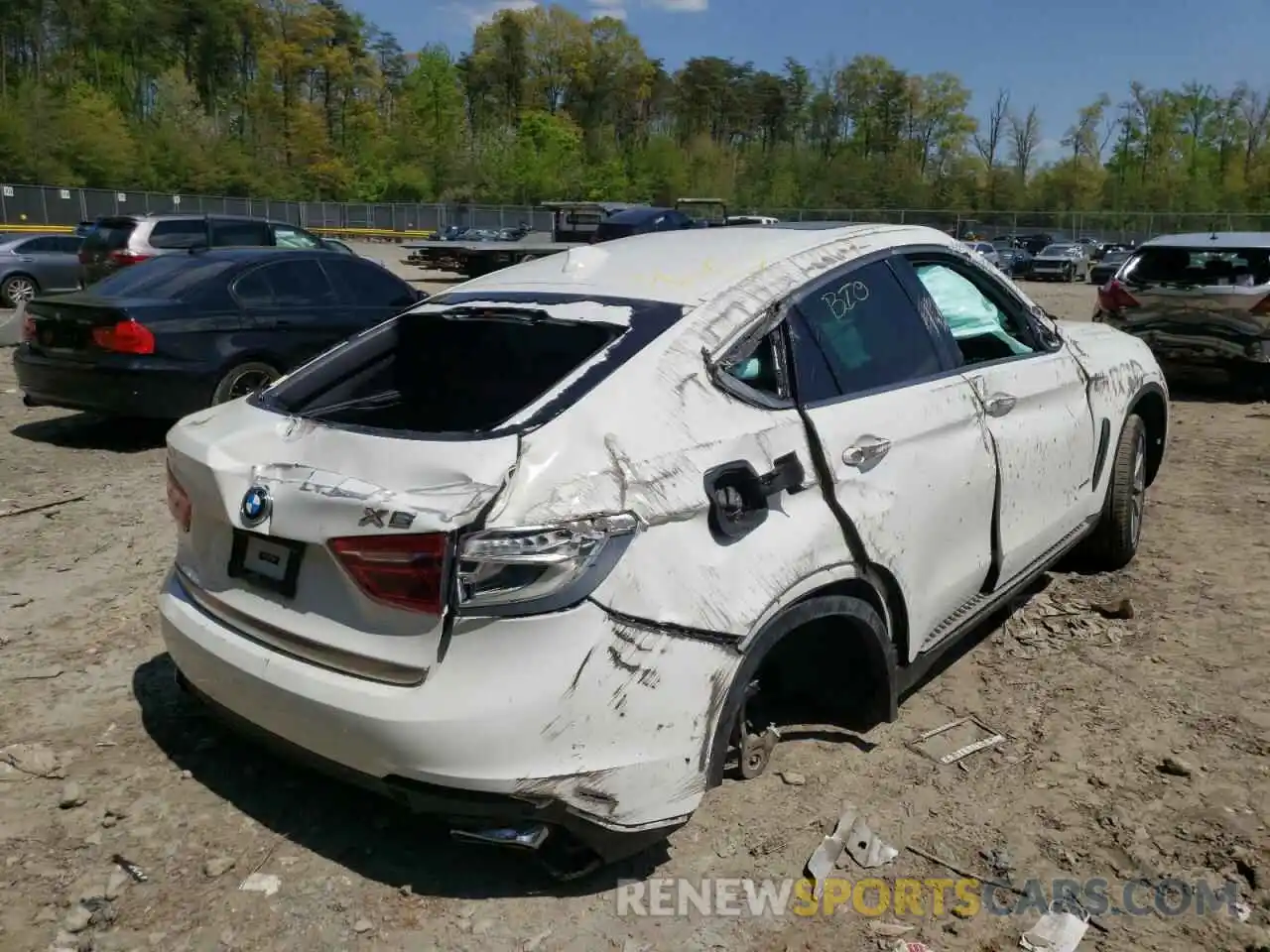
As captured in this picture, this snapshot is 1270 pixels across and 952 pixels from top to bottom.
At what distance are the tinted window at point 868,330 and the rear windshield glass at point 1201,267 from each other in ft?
25.2

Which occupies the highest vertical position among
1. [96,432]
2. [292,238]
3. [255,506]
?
[292,238]

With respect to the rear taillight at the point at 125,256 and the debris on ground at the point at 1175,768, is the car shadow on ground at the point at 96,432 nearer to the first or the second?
the rear taillight at the point at 125,256

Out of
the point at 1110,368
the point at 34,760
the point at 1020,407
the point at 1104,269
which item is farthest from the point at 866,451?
the point at 1104,269

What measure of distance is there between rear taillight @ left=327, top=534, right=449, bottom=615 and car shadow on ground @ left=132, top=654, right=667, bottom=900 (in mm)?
764

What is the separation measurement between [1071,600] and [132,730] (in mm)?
3909

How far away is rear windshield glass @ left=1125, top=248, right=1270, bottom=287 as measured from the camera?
9.67 metres

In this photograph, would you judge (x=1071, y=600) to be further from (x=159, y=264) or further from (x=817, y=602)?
(x=159, y=264)

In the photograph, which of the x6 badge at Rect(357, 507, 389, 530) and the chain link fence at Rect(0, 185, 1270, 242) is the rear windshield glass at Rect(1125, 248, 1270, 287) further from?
the chain link fence at Rect(0, 185, 1270, 242)

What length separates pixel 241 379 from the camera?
25.7ft

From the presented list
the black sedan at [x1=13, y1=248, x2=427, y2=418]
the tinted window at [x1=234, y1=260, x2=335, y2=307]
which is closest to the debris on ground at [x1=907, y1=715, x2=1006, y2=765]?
the black sedan at [x1=13, y1=248, x2=427, y2=418]

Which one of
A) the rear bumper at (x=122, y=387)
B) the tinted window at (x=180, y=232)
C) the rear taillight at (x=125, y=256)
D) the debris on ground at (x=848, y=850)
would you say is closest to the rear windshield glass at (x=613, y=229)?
the tinted window at (x=180, y=232)

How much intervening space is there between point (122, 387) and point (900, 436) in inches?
235

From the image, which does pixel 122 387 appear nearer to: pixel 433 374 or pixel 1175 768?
pixel 433 374

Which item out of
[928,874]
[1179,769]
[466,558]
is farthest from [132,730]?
[1179,769]
